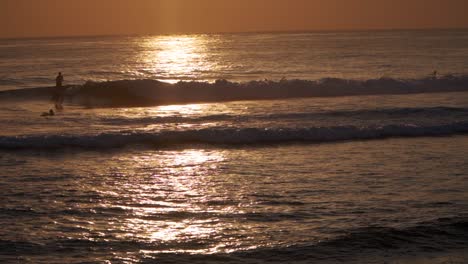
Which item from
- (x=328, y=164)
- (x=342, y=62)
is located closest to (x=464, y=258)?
(x=328, y=164)

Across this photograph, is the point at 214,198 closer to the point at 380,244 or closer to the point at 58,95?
the point at 380,244

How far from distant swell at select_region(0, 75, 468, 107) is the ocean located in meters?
1.33

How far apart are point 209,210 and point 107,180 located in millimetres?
3138

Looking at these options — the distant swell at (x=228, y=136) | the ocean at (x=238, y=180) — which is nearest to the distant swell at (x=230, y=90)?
the ocean at (x=238, y=180)

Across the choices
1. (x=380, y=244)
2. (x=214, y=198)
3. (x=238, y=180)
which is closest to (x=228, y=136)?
(x=238, y=180)

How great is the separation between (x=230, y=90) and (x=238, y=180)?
20173mm

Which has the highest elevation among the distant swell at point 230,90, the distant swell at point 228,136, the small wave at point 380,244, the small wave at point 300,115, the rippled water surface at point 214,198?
the distant swell at point 230,90

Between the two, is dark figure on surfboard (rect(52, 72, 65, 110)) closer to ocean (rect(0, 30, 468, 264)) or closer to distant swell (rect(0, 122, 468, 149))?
ocean (rect(0, 30, 468, 264))

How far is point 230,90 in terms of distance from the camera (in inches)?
1312

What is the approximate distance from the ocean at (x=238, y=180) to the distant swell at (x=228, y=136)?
0.19 feet

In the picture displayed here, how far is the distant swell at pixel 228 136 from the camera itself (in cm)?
1822

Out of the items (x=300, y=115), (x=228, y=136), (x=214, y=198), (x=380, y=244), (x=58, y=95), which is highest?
(x=58, y=95)

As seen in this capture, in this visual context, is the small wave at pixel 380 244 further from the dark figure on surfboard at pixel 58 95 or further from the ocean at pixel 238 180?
the dark figure on surfboard at pixel 58 95

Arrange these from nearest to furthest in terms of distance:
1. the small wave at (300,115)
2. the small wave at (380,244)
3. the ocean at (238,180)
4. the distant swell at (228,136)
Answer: the small wave at (380,244) → the ocean at (238,180) → the distant swell at (228,136) → the small wave at (300,115)
